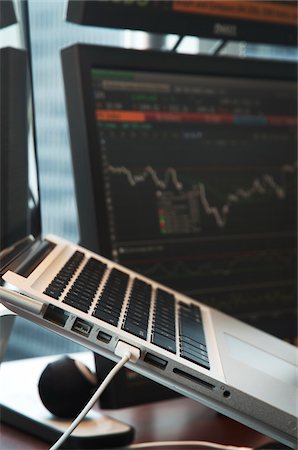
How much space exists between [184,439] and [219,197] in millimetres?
318

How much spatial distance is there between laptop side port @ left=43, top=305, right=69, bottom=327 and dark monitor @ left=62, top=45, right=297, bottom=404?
267 mm

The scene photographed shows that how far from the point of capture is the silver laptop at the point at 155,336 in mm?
Answer: 421

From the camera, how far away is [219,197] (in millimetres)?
775

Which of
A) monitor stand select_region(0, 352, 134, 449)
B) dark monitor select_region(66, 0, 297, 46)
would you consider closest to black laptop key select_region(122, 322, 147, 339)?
monitor stand select_region(0, 352, 134, 449)

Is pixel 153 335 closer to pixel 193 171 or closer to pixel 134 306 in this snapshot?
pixel 134 306

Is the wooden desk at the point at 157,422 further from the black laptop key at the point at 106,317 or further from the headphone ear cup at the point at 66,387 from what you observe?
the black laptop key at the point at 106,317

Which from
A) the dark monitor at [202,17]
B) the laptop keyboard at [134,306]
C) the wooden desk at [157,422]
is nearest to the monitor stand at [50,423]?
the wooden desk at [157,422]

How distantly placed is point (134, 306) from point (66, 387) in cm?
14

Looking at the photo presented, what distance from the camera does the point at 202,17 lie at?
0.82 m

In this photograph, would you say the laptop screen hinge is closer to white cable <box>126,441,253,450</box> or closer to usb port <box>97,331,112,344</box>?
usb port <box>97,331,112,344</box>

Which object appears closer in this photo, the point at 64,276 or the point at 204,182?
the point at 64,276

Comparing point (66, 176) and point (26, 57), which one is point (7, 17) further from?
point (66, 176)

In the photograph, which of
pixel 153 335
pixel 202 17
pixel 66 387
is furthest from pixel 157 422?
pixel 202 17

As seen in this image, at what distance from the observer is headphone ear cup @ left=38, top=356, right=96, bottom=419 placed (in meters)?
0.57
